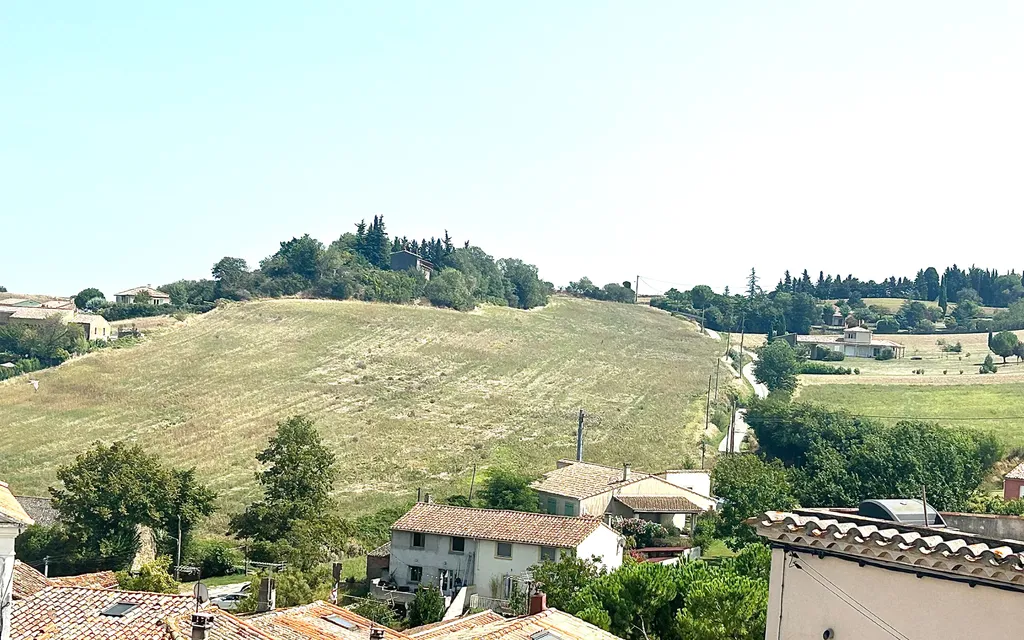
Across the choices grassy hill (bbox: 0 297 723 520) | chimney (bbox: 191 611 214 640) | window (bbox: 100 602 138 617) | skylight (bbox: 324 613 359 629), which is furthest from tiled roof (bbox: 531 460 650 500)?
chimney (bbox: 191 611 214 640)

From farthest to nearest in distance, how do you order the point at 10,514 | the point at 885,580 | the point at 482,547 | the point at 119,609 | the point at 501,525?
1. the point at 501,525
2. the point at 482,547
3. the point at 119,609
4. the point at 10,514
5. the point at 885,580

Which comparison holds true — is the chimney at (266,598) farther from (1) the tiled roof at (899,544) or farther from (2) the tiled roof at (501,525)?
(1) the tiled roof at (899,544)

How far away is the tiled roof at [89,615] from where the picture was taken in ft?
61.2

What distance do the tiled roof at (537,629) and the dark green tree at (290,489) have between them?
22.9m

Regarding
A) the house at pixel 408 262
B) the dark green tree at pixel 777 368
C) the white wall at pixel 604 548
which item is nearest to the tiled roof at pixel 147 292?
the house at pixel 408 262

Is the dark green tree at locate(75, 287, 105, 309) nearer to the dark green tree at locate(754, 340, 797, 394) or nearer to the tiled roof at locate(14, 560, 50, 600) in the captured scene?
the dark green tree at locate(754, 340, 797, 394)

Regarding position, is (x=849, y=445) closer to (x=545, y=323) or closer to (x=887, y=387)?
(x=887, y=387)

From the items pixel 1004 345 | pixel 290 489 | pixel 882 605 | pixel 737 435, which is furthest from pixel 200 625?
pixel 1004 345

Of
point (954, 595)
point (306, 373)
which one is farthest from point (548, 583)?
point (306, 373)

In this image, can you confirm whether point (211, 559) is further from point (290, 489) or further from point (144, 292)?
point (144, 292)

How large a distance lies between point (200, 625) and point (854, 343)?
110 metres

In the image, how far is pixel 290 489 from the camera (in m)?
48.9

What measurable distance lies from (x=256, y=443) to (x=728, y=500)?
33.0 m

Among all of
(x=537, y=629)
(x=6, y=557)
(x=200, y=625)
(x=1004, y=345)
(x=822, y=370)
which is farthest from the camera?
(x=1004, y=345)
